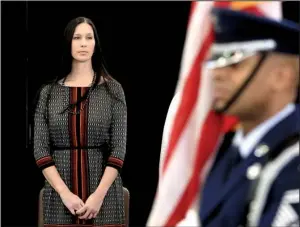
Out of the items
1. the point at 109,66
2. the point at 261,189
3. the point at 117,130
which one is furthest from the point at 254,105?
the point at 109,66

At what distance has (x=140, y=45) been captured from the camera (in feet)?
18.4

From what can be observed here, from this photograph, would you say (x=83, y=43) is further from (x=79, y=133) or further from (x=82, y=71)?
(x=79, y=133)

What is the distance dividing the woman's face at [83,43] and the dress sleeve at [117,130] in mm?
217

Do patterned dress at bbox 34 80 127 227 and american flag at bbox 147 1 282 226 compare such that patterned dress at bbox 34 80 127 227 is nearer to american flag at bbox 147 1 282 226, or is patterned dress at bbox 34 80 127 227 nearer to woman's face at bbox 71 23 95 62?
woman's face at bbox 71 23 95 62

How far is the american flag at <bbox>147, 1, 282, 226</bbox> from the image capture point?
2.05 m

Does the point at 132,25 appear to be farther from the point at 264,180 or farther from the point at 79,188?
the point at 264,180

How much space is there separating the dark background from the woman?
4.27 feet

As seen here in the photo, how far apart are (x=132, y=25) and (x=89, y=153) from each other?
59.7 inches

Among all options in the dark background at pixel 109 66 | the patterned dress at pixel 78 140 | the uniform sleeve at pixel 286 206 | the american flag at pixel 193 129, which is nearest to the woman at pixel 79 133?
the patterned dress at pixel 78 140

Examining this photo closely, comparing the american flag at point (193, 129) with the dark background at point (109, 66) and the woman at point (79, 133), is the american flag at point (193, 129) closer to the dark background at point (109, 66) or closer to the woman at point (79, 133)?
the woman at point (79, 133)

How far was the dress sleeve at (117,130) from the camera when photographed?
14.0 ft

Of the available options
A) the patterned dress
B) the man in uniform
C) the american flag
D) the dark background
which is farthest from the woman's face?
the man in uniform

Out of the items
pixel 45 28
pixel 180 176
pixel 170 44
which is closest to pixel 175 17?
pixel 170 44

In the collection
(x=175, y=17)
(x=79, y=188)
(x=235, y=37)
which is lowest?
(x=79, y=188)
